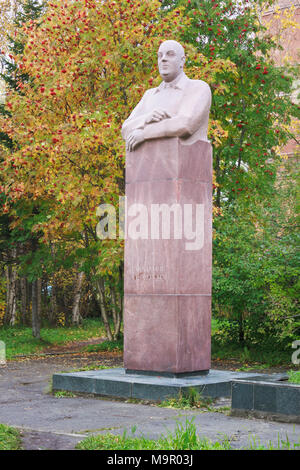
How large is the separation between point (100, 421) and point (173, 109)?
14.5 feet

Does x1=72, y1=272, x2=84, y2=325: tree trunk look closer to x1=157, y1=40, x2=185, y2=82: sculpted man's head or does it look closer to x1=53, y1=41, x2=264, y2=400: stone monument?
x1=53, y1=41, x2=264, y2=400: stone monument

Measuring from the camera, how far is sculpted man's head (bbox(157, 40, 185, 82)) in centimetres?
962

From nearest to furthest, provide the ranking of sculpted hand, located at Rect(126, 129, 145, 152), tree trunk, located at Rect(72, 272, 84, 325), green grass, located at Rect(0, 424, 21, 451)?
green grass, located at Rect(0, 424, 21, 451), sculpted hand, located at Rect(126, 129, 145, 152), tree trunk, located at Rect(72, 272, 84, 325)

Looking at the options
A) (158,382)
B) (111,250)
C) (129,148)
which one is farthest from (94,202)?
(158,382)

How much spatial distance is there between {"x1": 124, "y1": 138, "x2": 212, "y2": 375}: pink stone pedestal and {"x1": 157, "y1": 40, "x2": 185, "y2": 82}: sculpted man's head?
99cm

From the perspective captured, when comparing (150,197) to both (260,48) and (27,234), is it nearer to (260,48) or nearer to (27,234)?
(27,234)

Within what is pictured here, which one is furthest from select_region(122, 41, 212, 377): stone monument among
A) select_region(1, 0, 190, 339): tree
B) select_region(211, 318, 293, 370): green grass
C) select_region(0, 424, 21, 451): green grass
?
select_region(1, 0, 190, 339): tree

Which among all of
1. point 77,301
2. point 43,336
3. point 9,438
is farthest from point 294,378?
point 77,301

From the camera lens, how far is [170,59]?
380 inches

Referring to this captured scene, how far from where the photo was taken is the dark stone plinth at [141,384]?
8.32m

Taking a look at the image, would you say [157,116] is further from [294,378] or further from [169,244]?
[294,378]

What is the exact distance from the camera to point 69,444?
571 centimetres

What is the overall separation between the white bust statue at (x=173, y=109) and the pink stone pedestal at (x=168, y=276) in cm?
14

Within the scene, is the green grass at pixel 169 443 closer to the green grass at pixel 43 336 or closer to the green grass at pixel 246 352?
the green grass at pixel 246 352
